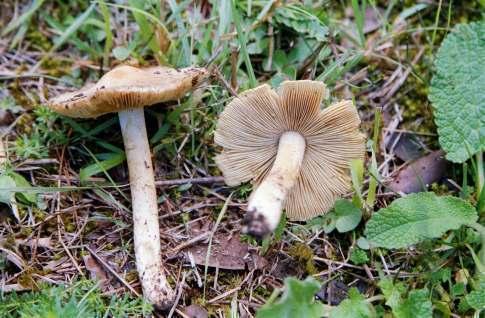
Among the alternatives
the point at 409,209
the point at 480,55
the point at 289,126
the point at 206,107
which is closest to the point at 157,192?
the point at 206,107

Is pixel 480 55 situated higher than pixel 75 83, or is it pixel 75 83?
pixel 480 55

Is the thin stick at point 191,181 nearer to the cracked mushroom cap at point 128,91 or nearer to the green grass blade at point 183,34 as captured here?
the cracked mushroom cap at point 128,91

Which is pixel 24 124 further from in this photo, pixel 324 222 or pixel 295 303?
pixel 295 303

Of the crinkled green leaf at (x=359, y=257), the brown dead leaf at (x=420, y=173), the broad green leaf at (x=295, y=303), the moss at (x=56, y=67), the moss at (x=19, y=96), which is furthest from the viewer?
the moss at (x=56, y=67)

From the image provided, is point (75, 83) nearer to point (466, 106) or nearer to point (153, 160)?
point (153, 160)

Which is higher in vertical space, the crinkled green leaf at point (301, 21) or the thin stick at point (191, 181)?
the crinkled green leaf at point (301, 21)

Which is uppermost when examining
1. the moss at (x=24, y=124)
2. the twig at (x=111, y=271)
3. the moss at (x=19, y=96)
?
the moss at (x=19, y=96)

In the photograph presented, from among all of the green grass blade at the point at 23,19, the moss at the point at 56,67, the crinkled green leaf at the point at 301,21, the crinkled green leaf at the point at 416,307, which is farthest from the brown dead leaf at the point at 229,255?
the green grass blade at the point at 23,19
